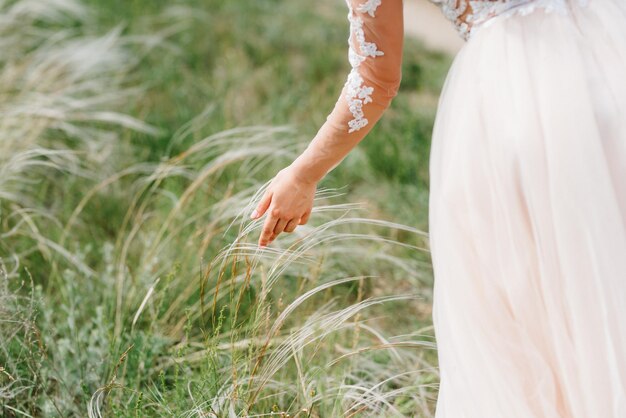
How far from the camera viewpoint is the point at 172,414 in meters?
1.94

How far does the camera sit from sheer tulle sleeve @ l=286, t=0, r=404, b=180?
1590mm

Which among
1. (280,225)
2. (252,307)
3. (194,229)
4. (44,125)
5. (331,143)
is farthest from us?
(44,125)

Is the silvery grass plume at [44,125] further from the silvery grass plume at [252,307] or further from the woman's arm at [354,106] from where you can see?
the woman's arm at [354,106]

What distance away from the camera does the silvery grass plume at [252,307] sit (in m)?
2.02

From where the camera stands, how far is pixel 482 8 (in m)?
1.67

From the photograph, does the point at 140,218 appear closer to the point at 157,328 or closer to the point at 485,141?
the point at 157,328

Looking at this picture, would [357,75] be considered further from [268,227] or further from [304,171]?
[268,227]

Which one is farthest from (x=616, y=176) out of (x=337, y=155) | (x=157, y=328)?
(x=157, y=328)

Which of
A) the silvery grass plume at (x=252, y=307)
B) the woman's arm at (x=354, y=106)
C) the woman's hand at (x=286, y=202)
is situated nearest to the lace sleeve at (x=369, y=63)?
the woman's arm at (x=354, y=106)

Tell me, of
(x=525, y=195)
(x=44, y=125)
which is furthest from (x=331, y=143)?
(x=44, y=125)

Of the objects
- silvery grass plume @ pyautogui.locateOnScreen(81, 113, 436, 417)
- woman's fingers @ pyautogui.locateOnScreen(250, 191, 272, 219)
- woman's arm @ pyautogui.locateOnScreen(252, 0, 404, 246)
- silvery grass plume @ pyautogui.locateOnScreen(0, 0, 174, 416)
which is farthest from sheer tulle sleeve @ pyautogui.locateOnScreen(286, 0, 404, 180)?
silvery grass plume @ pyautogui.locateOnScreen(0, 0, 174, 416)

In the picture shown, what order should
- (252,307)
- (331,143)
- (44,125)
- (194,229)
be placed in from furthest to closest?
1. (44,125)
2. (194,229)
3. (252,307)
4. (331,143)

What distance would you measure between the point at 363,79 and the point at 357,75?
0.05ft

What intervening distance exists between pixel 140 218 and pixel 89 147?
625 mm
